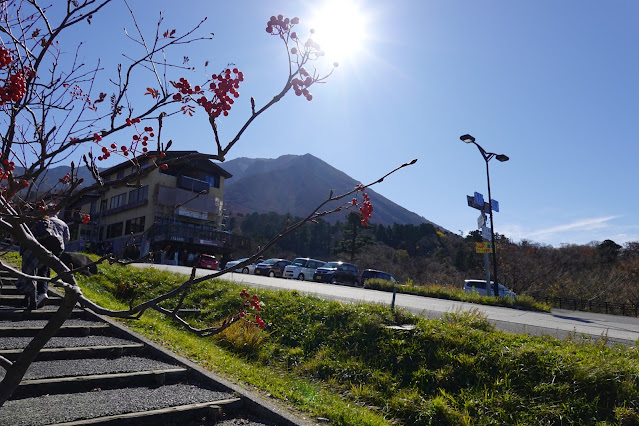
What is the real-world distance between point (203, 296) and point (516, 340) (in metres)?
6.66

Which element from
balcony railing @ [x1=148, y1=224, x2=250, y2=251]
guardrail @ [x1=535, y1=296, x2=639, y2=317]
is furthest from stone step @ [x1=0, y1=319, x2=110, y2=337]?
balcony railing @ [x1=148, y1=224, x2=250, y2=251]

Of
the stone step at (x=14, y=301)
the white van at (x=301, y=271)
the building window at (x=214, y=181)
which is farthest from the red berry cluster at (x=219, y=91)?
Answer: the building window at (x=214, y=181)

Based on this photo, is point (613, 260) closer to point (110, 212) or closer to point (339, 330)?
point (339, 330)

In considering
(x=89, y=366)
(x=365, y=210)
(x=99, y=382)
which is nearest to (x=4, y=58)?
(x=365, y=210)

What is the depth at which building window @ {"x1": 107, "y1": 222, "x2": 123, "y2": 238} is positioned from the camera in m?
49.5

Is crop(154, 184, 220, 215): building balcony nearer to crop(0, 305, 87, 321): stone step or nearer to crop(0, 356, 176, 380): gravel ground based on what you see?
crop(0, 305, 87, 321): stone step

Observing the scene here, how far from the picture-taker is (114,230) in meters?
50.2

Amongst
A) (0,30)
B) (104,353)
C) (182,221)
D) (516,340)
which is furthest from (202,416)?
(182,221)

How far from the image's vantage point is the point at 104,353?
564 centimetres

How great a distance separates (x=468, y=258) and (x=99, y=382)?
1859 inches

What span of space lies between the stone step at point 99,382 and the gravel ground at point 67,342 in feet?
3.61

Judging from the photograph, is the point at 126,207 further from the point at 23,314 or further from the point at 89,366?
the point at 89,366

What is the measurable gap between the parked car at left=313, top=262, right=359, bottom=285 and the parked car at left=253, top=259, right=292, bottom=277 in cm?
408

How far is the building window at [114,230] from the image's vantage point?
49.5 metres
